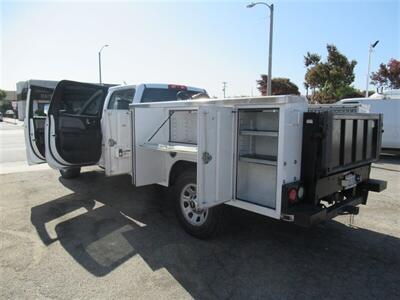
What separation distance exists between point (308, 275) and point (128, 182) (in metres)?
4.98

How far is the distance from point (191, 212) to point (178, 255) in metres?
0.68

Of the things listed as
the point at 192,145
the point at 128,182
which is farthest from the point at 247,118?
the point at 128,182

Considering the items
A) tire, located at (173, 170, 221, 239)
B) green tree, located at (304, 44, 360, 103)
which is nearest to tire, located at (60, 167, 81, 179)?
tire, located at (173, 170, 221, 239)

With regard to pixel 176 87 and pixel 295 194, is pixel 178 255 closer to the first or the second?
pixel 295 194

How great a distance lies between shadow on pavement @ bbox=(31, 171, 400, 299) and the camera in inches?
123

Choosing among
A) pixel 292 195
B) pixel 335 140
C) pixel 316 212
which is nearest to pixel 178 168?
pixel 292 195

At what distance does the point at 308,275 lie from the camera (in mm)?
3324

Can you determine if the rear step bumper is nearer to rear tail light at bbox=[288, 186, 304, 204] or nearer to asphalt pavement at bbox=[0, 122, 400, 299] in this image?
rear tail light at bbox=[288, 186, 304, 204]

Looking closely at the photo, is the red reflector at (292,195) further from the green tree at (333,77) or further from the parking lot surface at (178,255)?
the green tree at (333,77)

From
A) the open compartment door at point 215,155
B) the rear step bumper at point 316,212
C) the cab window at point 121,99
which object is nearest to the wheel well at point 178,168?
the open compartment door at point 215,155

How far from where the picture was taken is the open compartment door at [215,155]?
340 centimetres

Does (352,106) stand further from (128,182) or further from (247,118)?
(128,182)

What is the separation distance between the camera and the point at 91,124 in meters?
5.95

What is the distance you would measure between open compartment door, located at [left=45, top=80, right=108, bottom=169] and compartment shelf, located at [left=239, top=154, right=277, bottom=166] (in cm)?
323
